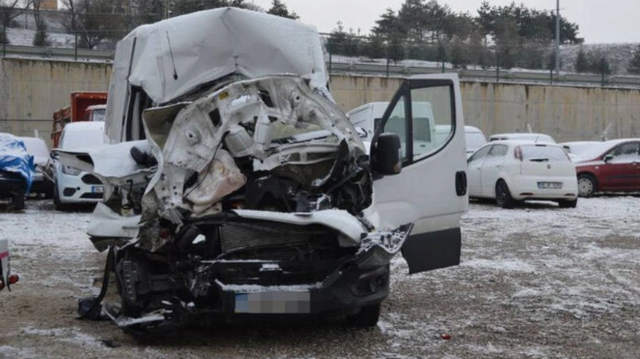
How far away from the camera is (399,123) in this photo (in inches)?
303

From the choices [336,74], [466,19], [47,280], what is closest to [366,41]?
[336,74]

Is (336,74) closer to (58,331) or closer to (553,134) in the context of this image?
(553,134)

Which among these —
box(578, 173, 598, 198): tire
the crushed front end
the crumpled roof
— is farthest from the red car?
the crushed front end

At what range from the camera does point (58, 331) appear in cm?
726

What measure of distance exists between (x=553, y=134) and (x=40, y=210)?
24.3 meters

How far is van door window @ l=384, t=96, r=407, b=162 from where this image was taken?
7668 mm

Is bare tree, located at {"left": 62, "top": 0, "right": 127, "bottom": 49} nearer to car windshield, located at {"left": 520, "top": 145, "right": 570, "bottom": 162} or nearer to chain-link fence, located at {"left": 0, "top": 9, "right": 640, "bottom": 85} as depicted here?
chain-link fence, located at {"left": 0, "top": 9, "right": 640, "bottom": 85}

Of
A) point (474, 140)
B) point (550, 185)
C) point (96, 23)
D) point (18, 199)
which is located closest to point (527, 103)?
point (474, 140)

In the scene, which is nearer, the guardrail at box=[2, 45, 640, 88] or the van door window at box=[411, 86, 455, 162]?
the van door window at box=[411, 86, 455, 162]

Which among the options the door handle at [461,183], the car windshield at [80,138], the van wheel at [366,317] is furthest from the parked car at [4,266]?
the car windshield at [80,138]

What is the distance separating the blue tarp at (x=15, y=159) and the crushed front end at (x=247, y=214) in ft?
32.2

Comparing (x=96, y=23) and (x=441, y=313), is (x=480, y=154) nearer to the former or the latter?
(x=441, y=313)

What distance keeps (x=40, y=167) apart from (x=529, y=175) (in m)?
10.3

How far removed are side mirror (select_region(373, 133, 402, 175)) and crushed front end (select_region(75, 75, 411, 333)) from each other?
20 centimetres
